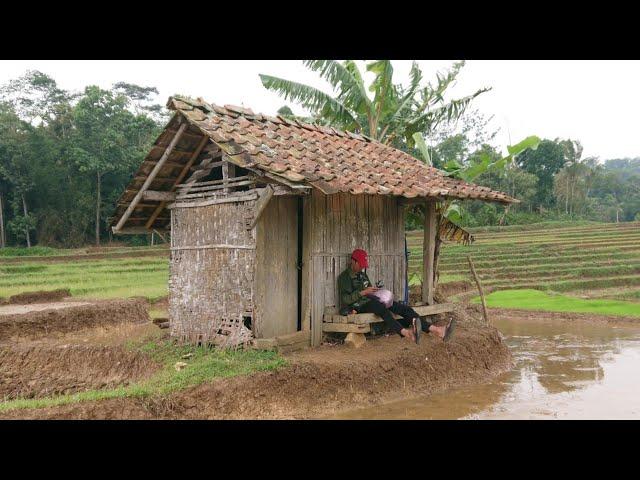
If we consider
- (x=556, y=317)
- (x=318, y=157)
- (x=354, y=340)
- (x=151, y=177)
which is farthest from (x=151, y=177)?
(x=556, y=317)

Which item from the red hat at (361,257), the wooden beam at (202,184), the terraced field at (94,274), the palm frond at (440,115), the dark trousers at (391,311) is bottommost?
the terraced field at (94,274)

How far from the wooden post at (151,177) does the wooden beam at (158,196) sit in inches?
3.4

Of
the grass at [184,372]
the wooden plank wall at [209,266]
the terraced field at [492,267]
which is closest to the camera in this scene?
the grass at [184,372]

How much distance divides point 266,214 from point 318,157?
127 cm

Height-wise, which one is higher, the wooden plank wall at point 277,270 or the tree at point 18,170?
the tree at point 18,170

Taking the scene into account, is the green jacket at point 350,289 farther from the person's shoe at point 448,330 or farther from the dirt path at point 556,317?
the dirt path at point 556,317

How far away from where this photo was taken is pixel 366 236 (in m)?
9.38

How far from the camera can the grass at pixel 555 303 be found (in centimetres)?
1636

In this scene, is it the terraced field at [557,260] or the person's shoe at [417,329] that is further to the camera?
the terraced field at [557,260]

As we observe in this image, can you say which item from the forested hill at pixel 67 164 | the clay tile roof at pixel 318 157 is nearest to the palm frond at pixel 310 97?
the clay tile roof at pixel 318 157

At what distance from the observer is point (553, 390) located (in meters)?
8.65

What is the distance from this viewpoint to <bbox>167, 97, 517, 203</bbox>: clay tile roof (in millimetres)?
7680

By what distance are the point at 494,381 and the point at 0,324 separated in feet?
34.3

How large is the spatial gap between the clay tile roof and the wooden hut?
3cm
